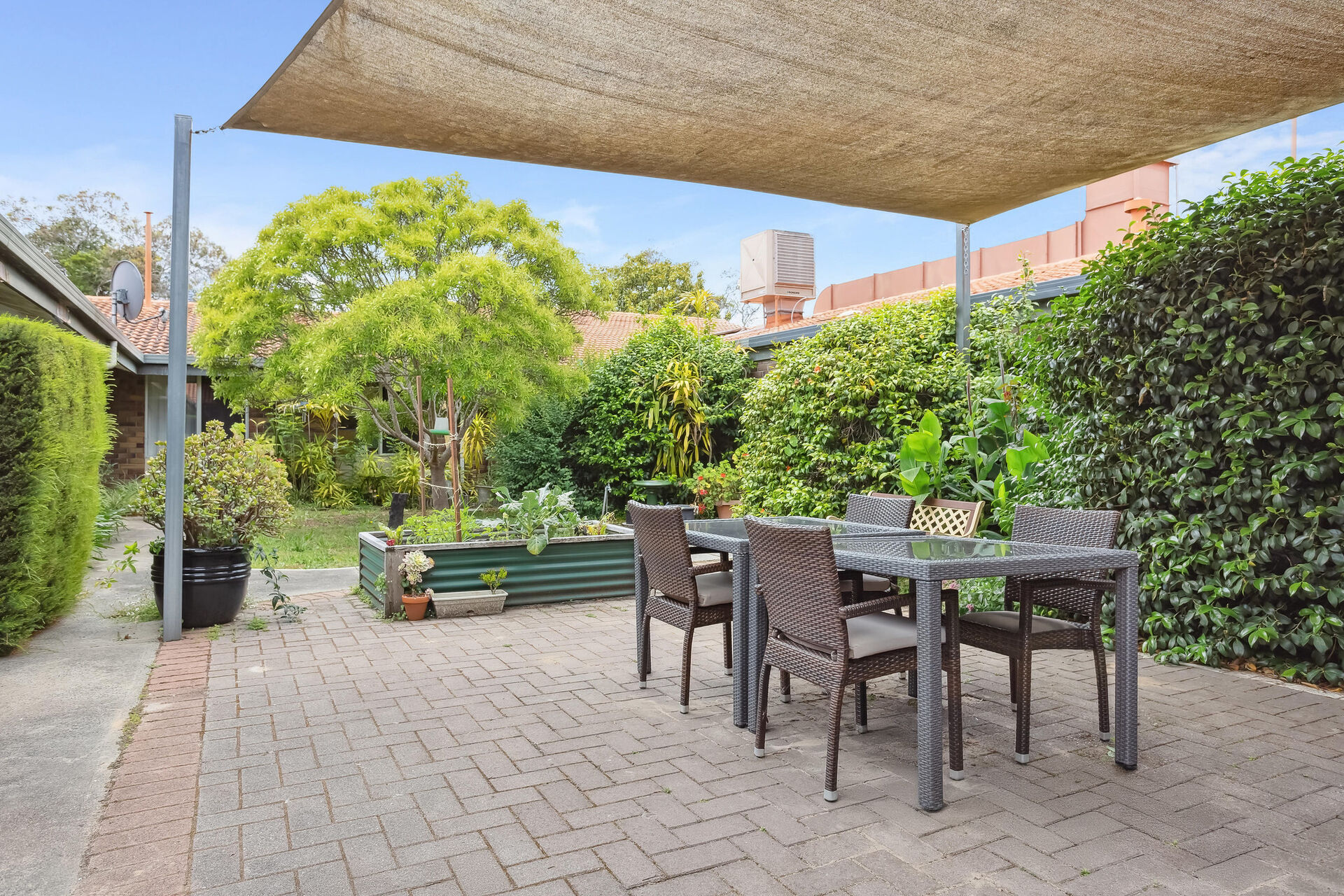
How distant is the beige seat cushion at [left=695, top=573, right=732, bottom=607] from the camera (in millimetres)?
4008

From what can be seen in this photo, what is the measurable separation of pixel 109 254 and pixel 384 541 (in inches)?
1055

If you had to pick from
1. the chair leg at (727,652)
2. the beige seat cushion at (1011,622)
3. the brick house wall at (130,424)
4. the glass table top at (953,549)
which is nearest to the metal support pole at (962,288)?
the glass table top at (953,549)

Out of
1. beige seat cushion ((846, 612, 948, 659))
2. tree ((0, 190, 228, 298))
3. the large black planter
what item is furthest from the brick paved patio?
tree ((0, 190, 228, 298))

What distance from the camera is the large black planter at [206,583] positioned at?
223 inches

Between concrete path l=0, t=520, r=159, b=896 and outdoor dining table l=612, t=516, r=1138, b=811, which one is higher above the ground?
outdoor dining table l=612, t=516, r=1138, b=811

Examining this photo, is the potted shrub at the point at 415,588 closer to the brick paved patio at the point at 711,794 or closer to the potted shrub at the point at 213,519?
the potted shrub at the point at 213,519

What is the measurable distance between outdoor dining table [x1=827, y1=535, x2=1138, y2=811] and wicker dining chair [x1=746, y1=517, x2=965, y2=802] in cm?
15

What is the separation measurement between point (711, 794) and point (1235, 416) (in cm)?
333

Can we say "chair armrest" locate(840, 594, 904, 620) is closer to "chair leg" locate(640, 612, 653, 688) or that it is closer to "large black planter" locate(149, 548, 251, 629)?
"chair leg" locate(640, 612, 653, 688)

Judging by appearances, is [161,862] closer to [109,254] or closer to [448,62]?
[448,62]

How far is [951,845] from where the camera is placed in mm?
2514

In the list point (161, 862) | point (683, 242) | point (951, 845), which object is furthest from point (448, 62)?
point (683, 242)

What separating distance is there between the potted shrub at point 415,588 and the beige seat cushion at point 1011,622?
12.8 feet

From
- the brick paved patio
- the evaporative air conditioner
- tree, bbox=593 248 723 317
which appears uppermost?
tree, bbox=593 248 723 317
